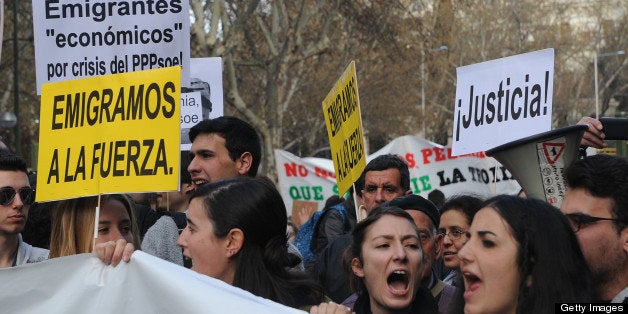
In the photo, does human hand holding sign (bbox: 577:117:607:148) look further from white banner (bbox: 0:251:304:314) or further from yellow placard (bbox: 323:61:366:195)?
white banner (bbox: 0:251:304:314)

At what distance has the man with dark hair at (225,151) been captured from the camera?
5.93m

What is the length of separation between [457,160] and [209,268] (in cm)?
1294

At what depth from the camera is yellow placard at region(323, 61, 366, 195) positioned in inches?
286

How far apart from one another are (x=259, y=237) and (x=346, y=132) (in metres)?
2.85

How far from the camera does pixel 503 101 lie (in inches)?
298

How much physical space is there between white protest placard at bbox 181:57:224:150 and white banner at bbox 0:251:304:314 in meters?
4.33

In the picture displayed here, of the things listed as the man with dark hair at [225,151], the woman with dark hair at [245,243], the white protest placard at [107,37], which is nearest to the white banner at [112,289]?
the woman with dark hair at [245,243]

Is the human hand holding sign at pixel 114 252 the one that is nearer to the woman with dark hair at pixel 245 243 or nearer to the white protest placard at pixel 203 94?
the woman with dark hair at pixel 245 243

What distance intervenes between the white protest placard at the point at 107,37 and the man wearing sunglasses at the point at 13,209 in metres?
1.59

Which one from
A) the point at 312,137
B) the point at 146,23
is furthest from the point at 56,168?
the point at 312,137

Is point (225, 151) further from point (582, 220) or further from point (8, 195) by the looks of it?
point (582, 220)

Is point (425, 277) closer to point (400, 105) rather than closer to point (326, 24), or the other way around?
point (326, 24)

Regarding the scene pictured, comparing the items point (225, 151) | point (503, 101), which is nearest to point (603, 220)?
point (225, 151)

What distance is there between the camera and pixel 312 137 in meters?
44.9
